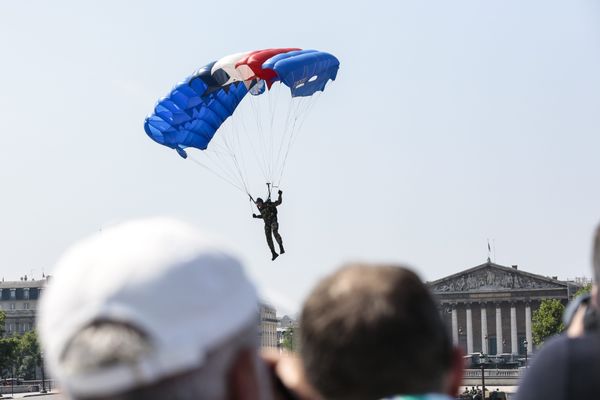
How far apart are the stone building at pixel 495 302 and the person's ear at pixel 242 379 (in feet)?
528

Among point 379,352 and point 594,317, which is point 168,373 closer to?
point 379,352

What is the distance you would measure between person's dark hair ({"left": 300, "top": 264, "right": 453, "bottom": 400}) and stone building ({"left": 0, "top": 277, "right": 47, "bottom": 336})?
183 m

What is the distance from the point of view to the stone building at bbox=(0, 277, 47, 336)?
7165 inches

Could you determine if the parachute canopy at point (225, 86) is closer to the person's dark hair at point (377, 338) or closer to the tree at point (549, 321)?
the person's dark hair at point (377, 338)

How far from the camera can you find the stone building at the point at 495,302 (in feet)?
536

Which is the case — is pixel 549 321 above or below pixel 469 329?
above

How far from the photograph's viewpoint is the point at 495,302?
166 meters

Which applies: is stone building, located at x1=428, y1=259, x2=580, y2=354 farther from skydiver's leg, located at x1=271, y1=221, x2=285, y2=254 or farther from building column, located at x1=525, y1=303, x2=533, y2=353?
skydiver's leg, located at x1=271, y1=221, x2=285, y2=254

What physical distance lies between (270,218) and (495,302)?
13549 cm

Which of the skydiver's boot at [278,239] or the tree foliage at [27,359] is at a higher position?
the skydiver's boot at [278,239]

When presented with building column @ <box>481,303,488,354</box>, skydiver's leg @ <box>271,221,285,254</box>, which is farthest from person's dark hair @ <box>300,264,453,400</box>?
building column @ <box>481,303,488,354</box>

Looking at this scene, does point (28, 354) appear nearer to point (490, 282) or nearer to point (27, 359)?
point (27, 359)

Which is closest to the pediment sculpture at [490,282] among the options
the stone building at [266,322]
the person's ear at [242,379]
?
the stone building at [266,322]

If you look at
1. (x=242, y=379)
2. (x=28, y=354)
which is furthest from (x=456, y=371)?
(x=28, y=354)
